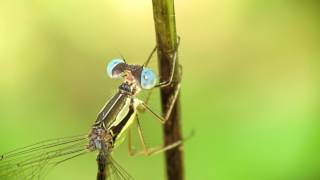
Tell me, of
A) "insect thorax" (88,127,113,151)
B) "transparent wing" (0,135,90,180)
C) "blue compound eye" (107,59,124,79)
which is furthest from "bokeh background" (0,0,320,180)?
"blue compound eye" (107,59,124,79)

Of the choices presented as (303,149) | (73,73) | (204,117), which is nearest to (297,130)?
(303,149)

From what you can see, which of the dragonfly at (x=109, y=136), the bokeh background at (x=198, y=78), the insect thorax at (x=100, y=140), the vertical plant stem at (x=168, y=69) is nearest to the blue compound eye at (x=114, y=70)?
the dragonfly at (x=109, y=136)

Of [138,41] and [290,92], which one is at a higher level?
[138,41]

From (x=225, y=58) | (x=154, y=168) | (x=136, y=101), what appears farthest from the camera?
(x=225, y=58)

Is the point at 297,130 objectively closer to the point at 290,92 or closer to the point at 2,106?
the point at 290,92

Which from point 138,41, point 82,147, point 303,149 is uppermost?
point 138,41

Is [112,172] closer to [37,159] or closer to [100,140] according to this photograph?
[100,140]
